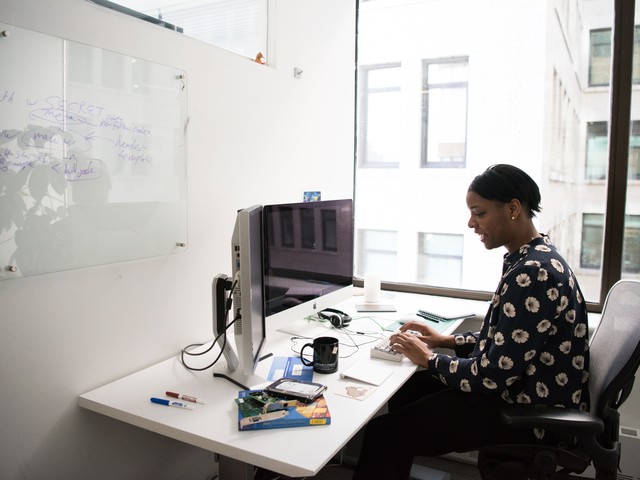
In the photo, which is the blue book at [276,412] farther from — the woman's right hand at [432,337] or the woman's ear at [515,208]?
the woman's ear at [515,208]

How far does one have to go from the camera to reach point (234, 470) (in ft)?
4.99

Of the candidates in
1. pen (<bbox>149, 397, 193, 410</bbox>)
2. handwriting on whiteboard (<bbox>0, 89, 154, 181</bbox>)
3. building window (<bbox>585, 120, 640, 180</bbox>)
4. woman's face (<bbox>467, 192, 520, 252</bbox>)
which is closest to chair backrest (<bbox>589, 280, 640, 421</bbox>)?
woman's face (<bbox>467, 192, 520, 252</bbox>)

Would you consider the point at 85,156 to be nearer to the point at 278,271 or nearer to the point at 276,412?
the point at 278,271

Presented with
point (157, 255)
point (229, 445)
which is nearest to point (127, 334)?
point (157, 255)

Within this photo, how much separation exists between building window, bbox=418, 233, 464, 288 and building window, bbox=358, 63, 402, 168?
21.6 inches

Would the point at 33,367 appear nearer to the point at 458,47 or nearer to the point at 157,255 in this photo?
the point at 157,255

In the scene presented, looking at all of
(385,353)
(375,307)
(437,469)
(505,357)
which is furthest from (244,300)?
(437,469)

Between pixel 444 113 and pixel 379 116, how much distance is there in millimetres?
410

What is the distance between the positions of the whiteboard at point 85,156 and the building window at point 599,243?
6.57ft

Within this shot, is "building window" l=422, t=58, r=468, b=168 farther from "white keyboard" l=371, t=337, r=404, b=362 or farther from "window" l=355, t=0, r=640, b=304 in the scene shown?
"white keyboard" l=371, t=337, r=404, b=362

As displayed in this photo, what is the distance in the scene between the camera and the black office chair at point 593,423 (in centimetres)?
140

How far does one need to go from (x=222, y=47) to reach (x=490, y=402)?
5.46 ft

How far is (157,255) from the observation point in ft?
5.82

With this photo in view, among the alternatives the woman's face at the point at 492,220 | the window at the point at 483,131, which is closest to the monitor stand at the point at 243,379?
the woman's face at the point at 492,220
